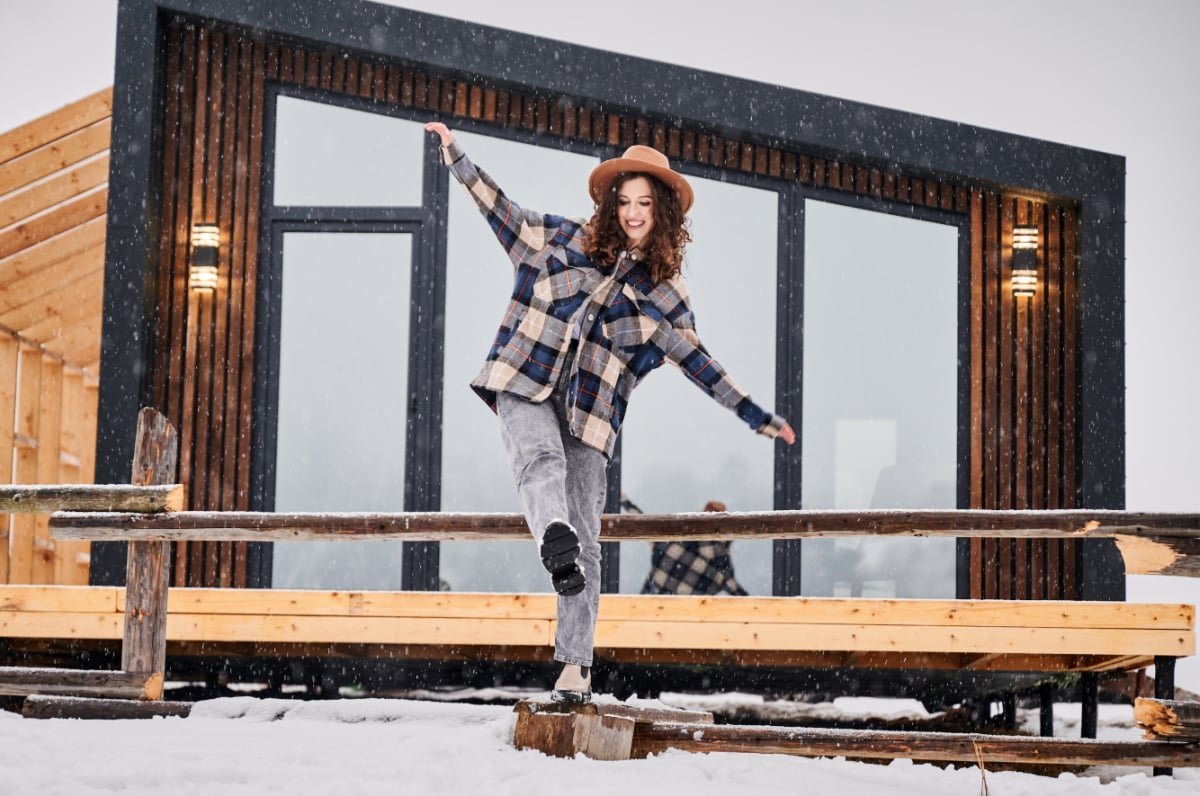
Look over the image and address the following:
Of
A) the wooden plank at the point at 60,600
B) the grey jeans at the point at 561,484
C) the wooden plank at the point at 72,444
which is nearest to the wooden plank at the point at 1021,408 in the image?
the grey jeans at the point at 561,484

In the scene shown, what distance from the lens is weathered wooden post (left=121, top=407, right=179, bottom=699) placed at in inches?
209

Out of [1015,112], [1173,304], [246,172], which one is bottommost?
[246,172]

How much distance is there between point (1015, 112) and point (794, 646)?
26.7 metres

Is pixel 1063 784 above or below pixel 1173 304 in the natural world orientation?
below

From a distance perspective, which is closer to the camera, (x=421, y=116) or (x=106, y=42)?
(x=421, y=116)

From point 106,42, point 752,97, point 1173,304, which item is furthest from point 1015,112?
point 752,97

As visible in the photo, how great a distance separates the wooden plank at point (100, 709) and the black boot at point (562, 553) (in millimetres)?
2363

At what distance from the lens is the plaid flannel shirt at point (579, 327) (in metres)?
4.02

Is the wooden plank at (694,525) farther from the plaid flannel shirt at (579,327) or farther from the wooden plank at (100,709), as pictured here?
the plaid flannel shirt at (579,327)

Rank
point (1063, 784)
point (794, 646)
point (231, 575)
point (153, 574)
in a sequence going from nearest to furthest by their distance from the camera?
1. point (1063, 784)
2. point (153, 574)
3. point (794, 646)
4. point (231, 575)

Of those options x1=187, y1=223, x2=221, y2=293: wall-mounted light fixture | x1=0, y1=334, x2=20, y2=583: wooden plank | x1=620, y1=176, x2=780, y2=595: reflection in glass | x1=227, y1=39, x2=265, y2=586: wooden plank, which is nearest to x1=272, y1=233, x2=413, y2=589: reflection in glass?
x1=227, y1=39, x2=265, y2=586: wooden plank

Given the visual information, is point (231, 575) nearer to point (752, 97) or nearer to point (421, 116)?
point (421, 116)

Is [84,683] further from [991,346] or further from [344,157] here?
[991,346]

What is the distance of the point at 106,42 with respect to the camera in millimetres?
27766
